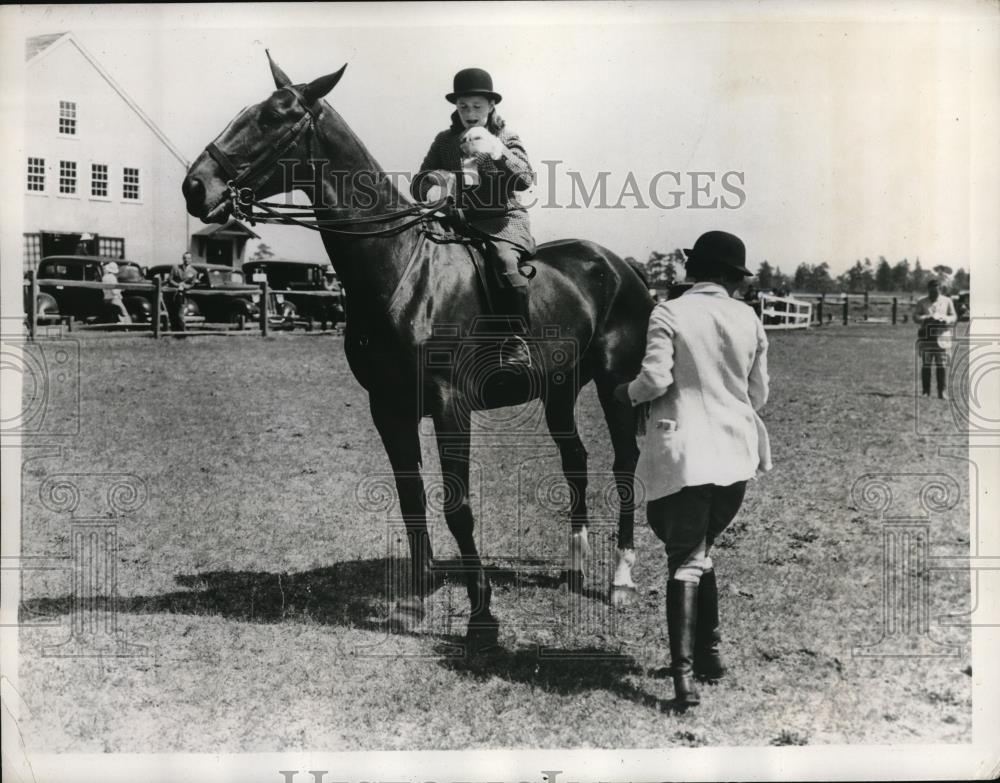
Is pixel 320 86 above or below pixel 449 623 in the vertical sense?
above

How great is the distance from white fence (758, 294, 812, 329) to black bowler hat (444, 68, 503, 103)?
10.4m

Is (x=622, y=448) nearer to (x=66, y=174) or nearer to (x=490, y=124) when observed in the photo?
(x=490, y=124)

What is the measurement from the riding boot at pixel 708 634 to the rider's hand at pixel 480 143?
2.63 meters

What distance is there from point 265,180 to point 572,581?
3.23 meters

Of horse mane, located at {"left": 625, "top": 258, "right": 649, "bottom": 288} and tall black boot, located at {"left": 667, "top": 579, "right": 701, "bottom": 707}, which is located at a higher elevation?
horse mane, located at {"left": 625, "top": 258, "right": 649, "bottom": 288}

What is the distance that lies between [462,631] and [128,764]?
1.98 m

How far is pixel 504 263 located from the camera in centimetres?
525

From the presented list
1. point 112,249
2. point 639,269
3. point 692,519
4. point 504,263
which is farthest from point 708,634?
point 112,249

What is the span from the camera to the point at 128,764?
4773 mm

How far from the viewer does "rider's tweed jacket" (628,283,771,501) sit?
4281 mm

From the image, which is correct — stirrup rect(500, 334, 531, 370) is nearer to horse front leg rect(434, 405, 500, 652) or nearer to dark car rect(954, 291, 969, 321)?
horse front leg rect(434, 405, 500, 652)

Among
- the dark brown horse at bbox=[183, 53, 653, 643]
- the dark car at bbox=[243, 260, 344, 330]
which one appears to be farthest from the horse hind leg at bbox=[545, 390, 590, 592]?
the dark car at bbox=[243, 260, 344, 330]

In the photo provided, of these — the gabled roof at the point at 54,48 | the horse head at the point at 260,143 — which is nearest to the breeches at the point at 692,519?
the horse head at the point at 260,143
